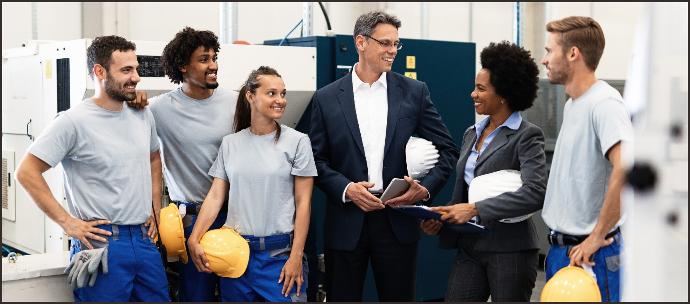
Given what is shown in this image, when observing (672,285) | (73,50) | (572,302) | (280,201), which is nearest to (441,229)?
(280,201)

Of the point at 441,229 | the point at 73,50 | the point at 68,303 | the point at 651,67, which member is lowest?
the point at 68,303

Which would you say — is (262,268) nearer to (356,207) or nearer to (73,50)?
(356,207)

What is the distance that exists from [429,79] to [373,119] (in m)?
1.13

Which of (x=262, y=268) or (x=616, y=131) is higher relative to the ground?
(x=616, y=131)

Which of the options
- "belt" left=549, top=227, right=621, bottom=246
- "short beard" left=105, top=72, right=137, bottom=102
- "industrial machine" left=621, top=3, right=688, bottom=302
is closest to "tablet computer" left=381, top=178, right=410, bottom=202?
"belt" left=549, top=227, right=621, bottom=246

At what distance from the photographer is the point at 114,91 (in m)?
2.37

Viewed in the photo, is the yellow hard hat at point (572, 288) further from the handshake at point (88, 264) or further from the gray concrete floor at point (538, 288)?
the gray concrete floor at point (538, 288)

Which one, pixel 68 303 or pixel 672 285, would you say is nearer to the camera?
pixel 672 285

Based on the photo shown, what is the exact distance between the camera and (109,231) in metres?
2.33

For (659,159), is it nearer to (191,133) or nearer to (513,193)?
(513,193)

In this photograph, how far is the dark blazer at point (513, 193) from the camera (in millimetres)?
2316

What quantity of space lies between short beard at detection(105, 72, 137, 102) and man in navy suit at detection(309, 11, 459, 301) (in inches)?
27.1

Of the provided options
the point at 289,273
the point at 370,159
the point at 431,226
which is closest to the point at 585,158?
the point at 431,226

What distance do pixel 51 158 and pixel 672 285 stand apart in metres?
1.74
